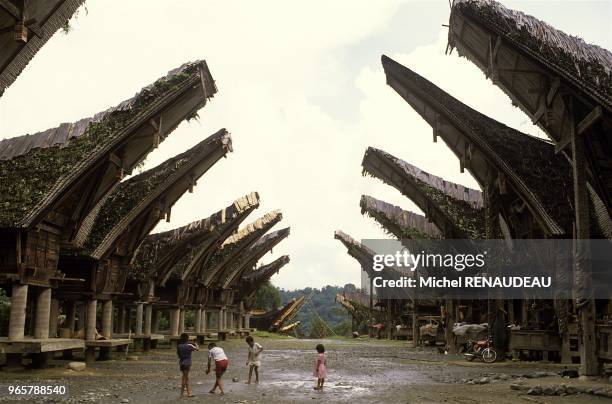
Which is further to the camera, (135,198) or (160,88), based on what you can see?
→ (135,198)

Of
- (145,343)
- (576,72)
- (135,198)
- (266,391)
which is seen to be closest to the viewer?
(266,391)

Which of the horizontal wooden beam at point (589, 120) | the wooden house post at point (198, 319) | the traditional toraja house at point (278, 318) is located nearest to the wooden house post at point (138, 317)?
the wooden house post at point (198, 319)

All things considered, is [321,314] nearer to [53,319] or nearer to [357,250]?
[357,250]

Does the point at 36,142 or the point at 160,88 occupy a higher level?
the point at 160,88

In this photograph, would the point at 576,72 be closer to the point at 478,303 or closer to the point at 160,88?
the point at 160,88

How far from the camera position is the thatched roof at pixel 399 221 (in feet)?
92.4

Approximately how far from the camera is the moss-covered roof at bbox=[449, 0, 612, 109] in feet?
42.2

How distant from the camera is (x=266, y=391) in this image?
11859mm

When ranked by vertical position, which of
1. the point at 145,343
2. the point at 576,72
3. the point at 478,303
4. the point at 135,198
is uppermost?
the point at 576,72

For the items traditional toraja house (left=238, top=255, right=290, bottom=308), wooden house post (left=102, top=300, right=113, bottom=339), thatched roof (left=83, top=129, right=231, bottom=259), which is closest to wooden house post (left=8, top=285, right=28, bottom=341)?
thatched roof (left=83, top=129, right=231, bottom=259)

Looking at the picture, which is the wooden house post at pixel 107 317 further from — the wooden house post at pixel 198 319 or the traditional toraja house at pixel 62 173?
the wooden house post at pixel 198 319

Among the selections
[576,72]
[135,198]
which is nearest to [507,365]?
[576,72]

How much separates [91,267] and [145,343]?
7.51 m

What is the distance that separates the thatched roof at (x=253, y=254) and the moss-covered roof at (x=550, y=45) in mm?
28873
